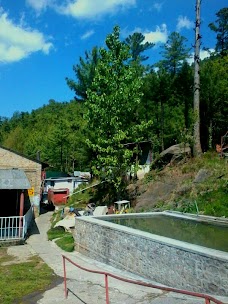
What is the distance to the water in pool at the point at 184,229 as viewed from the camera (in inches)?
396

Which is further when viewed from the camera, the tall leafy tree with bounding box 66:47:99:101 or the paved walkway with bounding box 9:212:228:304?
the tall leafy tree with bounding box 66:47:99:101

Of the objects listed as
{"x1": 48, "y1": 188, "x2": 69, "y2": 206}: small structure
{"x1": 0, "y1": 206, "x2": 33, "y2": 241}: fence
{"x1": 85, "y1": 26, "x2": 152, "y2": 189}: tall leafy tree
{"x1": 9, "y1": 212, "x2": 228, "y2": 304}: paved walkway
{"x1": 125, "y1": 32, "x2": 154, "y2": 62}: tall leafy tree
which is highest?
{"x1": 125, "y1": 32, "x2": 154, "y2": 62}: tall leafy tree

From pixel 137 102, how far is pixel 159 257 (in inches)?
533

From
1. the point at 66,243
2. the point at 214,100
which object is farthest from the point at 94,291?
the point at 214,100

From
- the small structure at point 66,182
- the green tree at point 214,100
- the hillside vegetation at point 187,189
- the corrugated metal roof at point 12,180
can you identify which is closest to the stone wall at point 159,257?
the hillside vegetation at point 187,189

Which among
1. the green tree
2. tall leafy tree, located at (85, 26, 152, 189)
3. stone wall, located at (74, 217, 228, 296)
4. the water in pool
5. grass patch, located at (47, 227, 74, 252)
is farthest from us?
the green tree

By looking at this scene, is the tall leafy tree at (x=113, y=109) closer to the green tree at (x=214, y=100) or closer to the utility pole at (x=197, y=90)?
the utility pole at (x=197, y=90)

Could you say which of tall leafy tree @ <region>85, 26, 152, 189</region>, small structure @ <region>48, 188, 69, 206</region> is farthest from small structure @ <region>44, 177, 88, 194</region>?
tall leafy tree @ <region>85, 26, 152, 189</region>

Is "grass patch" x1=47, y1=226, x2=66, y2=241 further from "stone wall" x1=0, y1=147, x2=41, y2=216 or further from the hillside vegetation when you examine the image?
"stone wall" x1=0, y1=147, x2=41, y2=216

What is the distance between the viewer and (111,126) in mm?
20812

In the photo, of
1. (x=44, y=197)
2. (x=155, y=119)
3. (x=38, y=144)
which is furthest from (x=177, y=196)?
(x=38, y=144)

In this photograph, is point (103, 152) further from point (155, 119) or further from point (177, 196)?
point (155, 119)

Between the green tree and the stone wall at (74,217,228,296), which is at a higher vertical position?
the green tree

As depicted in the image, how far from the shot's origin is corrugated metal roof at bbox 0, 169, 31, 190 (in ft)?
61.7
